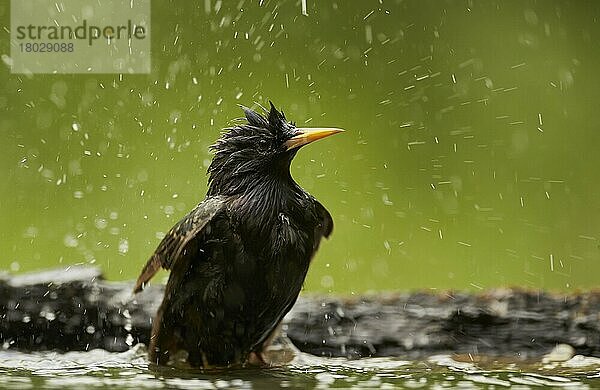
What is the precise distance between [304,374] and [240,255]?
0.55 m

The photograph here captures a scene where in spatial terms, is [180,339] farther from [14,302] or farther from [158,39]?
[158,39]

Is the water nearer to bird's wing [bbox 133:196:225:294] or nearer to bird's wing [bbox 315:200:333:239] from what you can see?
bird's wing [bbox 133:196:225:294]

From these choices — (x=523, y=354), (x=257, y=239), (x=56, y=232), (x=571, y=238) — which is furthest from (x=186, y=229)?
(x=571, y=238)

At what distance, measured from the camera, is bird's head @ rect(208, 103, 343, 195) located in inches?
136

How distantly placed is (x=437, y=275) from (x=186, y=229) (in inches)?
109

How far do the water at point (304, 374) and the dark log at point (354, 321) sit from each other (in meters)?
0.11

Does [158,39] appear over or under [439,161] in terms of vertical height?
over

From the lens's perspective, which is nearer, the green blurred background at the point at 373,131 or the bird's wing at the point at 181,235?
the bird's wing at the point at 181,235

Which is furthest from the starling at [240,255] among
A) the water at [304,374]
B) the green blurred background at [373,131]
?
the green blurred background at [373,131]

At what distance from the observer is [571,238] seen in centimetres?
589

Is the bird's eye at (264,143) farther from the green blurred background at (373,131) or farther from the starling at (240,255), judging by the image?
the green blurred background at (373,131)

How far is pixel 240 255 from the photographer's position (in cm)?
326

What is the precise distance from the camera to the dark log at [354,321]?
3.58 m

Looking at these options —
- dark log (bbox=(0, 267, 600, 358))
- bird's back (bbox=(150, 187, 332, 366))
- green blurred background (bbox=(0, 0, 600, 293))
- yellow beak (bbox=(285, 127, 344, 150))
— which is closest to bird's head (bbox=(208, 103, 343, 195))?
yellow beak (bbox=(285, 127, 344, 150))
